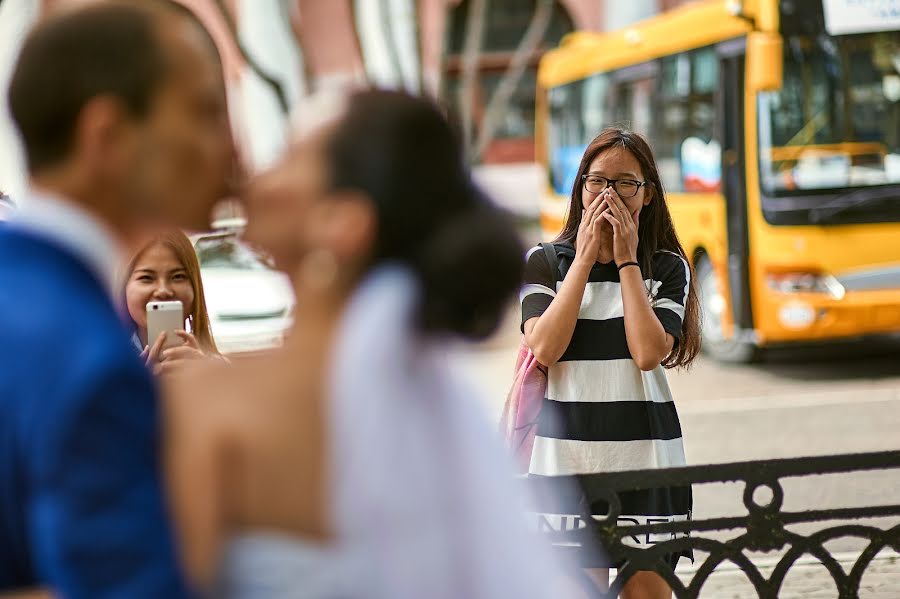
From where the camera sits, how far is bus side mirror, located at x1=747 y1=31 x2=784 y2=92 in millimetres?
10742

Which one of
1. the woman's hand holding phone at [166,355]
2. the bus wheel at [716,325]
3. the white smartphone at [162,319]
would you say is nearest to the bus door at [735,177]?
the bus wheel at [716,325]

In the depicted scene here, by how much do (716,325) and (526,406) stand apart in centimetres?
902

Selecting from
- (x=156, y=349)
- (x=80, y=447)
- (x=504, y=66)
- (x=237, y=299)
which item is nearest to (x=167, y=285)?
(x=156, y=349)

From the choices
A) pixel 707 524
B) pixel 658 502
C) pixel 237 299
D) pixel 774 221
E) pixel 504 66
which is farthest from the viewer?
pixel 504 66

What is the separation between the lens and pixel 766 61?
10.8 meters

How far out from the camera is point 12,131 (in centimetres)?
140

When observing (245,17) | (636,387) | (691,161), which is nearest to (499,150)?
(245,17)

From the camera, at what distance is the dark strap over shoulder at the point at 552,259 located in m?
3.48

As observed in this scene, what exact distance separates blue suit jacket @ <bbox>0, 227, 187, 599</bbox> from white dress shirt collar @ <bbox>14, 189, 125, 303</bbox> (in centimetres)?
5

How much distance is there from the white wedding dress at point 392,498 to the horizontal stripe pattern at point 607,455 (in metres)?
2.01

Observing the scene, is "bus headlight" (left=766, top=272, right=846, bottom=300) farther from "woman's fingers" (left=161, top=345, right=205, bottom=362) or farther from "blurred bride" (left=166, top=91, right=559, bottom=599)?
"blurred bride" (left=166, top=91, right=559, bottom=599)

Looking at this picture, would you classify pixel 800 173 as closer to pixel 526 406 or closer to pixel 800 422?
pixel 800 422

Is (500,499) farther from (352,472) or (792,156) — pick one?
(792,156)

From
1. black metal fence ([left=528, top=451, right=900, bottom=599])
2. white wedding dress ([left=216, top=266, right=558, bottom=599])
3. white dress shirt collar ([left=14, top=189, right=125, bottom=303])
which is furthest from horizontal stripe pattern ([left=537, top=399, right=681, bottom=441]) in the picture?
white dress shirt collar ([left=14, top=189, right=125, bottom=303])
